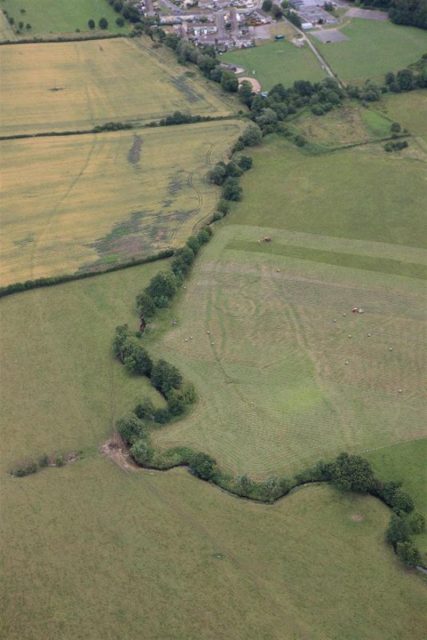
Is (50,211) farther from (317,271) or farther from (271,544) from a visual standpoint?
(271,544)

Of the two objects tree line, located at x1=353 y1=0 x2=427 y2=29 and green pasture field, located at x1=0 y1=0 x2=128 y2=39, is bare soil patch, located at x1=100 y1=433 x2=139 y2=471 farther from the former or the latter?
tree line, located at x1=353 y1=0 x2=427 y2=29

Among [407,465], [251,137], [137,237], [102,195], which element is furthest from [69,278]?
→ [407,465]

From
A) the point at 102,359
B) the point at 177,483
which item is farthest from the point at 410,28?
the point at 177,483

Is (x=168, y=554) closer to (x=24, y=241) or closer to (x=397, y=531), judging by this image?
(x=397, y=531)

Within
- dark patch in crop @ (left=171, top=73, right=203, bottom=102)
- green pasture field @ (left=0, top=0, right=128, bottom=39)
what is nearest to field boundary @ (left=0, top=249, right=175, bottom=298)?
dark patch in crop @ (left=171, top=73, right=203, bottom=102)

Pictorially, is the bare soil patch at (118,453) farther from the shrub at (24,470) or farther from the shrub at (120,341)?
the shrub at (120,341)

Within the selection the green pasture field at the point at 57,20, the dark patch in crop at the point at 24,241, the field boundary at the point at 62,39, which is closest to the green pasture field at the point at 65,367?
the dark patch in crop at the point at 24,241
